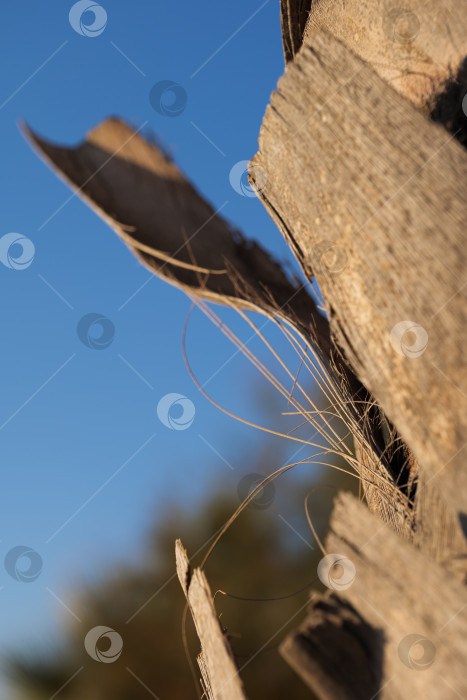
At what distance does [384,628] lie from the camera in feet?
3.73

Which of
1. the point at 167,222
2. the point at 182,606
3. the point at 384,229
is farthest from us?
the point at 182,606

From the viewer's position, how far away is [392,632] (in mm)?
1120

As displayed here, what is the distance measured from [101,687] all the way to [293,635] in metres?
4.34

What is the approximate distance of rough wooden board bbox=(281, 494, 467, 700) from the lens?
106 cm

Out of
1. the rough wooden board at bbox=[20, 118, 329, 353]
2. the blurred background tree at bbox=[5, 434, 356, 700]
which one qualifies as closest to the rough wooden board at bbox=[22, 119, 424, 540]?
the rough wooden board at bbox=[20, 118, 329, 353]

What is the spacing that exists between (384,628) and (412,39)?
1.87 m

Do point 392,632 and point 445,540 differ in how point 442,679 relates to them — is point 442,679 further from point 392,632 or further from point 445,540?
point 445,540

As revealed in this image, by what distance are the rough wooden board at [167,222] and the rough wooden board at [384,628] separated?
2.40 feet

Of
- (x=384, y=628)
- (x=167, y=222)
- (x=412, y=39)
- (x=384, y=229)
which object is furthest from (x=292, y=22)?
(x=384, y=628)

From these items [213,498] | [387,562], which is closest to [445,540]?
[387,562]

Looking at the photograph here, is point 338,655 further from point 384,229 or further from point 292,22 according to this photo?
point 292,22

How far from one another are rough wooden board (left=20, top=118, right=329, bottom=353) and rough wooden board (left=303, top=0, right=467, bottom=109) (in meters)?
0.62

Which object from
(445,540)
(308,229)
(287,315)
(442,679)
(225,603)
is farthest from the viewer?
(225,603)

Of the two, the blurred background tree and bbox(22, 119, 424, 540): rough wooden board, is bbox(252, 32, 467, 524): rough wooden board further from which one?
the blurred background tree
